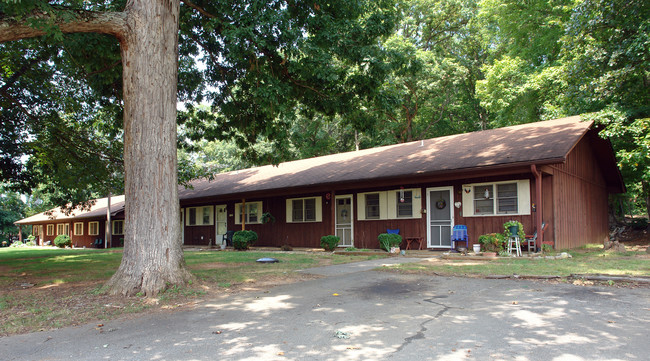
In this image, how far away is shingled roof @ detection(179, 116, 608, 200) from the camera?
41.7 feet

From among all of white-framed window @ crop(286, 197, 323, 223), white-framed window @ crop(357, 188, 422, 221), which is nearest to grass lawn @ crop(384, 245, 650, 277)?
white-framed window @ crop(357, 188, 422, 221)

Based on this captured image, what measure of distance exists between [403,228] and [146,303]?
1039cm

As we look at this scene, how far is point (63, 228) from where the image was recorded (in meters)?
37.3

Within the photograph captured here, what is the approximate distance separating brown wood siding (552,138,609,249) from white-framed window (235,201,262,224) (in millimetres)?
12440

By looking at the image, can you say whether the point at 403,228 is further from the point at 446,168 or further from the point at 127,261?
the point at 127,261

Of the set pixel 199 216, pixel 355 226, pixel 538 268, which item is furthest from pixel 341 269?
pixel 199 216

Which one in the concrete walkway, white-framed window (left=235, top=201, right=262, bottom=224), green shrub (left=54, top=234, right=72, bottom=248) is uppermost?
white-framed window (left=235, top=201, right=262, bottom=224)

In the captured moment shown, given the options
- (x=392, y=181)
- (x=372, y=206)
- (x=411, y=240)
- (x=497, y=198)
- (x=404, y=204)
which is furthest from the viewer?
(x=372, y=206)

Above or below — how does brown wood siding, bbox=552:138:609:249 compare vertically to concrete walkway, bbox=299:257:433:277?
above

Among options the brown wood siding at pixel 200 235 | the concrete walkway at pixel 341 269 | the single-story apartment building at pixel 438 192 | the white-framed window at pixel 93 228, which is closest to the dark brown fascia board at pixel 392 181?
the single-story apartment building at pixel 438 192

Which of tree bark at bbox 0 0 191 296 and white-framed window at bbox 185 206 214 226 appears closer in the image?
tree bark at bbox 0 0 191 296

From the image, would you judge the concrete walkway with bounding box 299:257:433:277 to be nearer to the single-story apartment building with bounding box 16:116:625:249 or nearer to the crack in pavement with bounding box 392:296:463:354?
the crack in pavement with bounding box 392:296:463:354

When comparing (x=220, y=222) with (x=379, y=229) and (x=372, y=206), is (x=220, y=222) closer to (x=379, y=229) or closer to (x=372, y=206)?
(x=372, y=206)

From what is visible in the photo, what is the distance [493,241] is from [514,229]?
2.19ft
